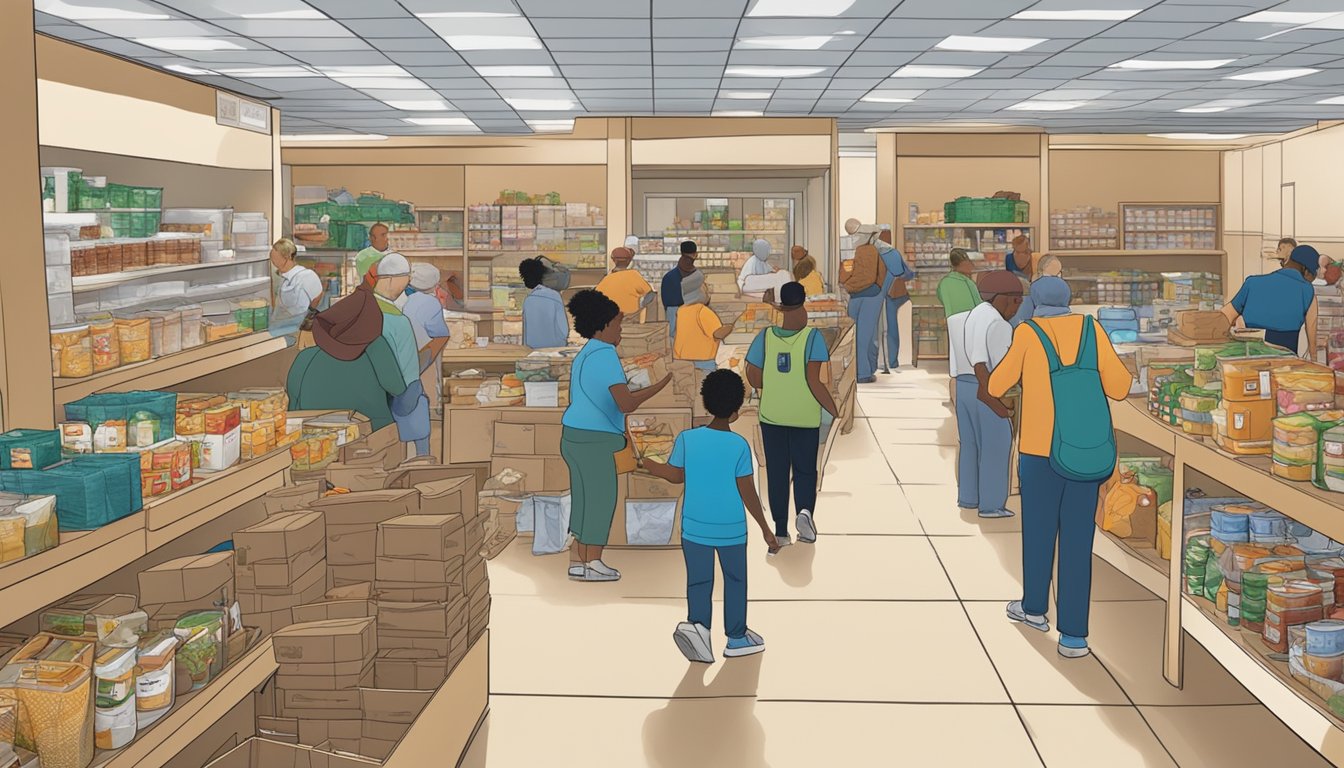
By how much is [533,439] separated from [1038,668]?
10.6ft

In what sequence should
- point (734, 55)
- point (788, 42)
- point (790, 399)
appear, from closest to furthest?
1. point (790, 399)
2. point (788, 42)
3. point (734, 55)

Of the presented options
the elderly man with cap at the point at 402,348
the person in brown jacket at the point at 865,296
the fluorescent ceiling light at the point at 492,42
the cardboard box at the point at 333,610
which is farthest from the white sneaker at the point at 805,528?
the person in brown jacket at the point at 865,296

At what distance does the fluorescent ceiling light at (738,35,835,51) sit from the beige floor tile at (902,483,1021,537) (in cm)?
394

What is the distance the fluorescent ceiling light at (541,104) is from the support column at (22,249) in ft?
32.9

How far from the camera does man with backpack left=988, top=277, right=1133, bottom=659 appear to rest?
4.91 meters

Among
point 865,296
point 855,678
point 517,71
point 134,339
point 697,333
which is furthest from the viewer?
point 865,296

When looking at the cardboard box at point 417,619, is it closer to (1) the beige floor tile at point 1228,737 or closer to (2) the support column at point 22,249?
(2) the support column at point 22,249

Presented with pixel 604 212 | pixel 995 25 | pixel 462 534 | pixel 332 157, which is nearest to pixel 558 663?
pixel 462 534

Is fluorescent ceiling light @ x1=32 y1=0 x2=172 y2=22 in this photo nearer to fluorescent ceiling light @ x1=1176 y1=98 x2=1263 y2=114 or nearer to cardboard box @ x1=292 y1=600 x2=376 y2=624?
cardboard box @ x1=292 y1=600 x2=376 y2=624

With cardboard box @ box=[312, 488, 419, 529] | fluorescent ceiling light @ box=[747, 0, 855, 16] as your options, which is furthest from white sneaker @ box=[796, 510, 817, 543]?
fluorescent ceiling light @ box=[747, 0, 855, 16]

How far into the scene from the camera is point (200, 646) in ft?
10.1

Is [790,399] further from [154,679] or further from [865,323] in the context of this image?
[865,323]

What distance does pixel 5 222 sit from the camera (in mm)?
3672

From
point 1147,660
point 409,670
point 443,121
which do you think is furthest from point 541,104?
point 409,670
